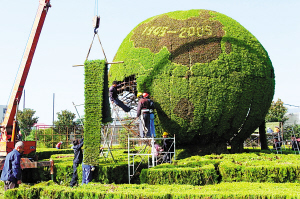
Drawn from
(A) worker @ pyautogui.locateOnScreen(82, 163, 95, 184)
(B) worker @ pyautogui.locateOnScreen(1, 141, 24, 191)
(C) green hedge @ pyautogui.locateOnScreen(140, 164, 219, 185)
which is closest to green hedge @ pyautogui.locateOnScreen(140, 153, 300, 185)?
(C) green hedge @ pyautogui.locateOnScreen(140, 164, 219, 185)

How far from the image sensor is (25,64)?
14383mm

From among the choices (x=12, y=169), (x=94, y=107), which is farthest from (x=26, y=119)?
(x=12, y=169)

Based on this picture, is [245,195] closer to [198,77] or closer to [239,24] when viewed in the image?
[198,77]

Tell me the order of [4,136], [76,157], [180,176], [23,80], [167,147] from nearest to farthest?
[180,176]
[76,157]
[167,147]
[4,136]
[23,80]

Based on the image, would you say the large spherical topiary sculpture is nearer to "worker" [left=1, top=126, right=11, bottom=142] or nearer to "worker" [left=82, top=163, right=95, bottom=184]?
"worker" [left=82, top=163, right=95, bottom=184]

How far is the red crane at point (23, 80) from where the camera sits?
13.9 meters

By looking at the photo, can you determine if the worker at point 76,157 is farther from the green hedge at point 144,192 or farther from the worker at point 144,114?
the green hedge at point 144,192

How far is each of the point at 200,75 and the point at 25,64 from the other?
7.17 m

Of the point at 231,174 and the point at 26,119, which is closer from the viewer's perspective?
the point at 231,174

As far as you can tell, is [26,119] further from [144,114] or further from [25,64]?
[144,114]

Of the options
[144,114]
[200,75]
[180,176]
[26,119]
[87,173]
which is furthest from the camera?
[26,119]

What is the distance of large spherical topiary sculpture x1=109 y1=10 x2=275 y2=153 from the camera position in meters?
13.0

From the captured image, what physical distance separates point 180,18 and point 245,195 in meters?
9.25

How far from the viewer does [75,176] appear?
10.8 metres
